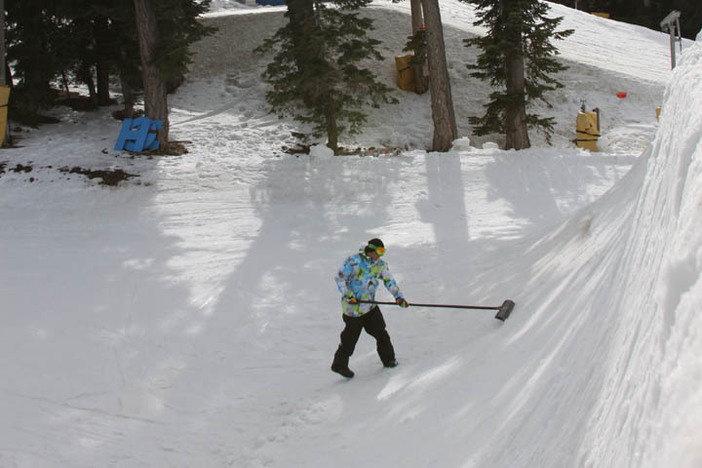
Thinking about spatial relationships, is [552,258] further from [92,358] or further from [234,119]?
[234,119]

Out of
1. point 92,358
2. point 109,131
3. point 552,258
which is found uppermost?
point 109,131

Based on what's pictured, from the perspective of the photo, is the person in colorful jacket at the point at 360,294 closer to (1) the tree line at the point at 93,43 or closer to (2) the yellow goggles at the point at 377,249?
(2) the yellow goggles at the point at 377,249

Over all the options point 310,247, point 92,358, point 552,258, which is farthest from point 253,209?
point 552,258

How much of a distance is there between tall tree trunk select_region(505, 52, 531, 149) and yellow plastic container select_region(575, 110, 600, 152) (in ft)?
7.73

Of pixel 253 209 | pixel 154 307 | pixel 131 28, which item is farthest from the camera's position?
pixel 131 28

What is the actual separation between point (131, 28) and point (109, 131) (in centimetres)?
310

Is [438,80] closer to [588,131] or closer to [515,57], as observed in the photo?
[515,57]

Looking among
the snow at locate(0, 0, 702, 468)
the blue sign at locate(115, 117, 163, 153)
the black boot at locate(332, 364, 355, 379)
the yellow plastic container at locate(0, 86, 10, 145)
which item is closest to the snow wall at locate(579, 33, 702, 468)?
the snow at locate(0, 0, 702, 468)

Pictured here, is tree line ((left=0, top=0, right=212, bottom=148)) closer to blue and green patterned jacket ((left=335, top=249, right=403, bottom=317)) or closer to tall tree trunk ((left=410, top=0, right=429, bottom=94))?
tall tree trunk ((left=410, top=0, right=429, bottom=94))

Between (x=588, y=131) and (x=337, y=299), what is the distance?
1195 centimetres

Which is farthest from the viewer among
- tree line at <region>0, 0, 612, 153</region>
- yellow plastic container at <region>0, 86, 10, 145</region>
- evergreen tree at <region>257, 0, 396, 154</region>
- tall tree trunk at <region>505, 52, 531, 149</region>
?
tall tree trunk at <region>505, 52, 531, 149</region>

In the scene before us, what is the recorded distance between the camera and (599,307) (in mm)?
4273

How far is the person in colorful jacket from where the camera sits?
6.74m

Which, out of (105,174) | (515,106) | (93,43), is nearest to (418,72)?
(515,106)
